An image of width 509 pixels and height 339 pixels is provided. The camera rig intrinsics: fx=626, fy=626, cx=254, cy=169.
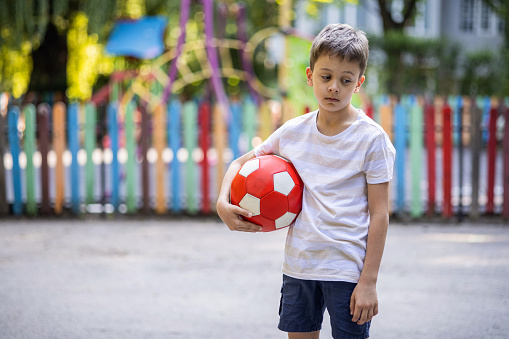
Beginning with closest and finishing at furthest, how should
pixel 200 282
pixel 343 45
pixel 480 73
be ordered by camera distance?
pixel 343 45 < pixel 200 282 < pixel 480 73

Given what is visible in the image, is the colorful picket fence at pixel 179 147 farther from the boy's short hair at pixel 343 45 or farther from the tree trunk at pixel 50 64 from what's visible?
the tree trunk at pixel 50 64

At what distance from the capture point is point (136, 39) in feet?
41.8

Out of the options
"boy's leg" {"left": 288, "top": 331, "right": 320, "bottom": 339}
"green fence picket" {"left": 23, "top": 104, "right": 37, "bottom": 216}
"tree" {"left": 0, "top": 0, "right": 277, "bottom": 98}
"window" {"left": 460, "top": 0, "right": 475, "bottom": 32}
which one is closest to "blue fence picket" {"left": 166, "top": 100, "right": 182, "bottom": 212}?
"green fence picket" {"left": 23, "top": 104, "right": 37, "bottom": 216}

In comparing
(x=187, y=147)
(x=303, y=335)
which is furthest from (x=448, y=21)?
(x=303, y=335)

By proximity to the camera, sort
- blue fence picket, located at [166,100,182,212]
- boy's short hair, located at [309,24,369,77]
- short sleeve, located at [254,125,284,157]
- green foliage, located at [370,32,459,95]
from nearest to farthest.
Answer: boy's short hair, located at [309,24,369,77]
short sleeve, located at [254,125,284,157]
blue fence picket, located at [166,100,182,212]
green foliage, located at [370,32,459,95]

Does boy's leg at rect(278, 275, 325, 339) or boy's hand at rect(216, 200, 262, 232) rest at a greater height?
boy's hand at rect(216, 200, 262, 232)

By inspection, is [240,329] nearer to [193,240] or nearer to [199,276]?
[199,276]

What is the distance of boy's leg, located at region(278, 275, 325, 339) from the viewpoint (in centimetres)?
240

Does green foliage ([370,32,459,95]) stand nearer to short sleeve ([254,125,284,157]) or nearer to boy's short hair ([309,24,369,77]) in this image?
short sleeve ([254,125,284,157])

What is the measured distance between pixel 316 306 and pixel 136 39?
1110cm

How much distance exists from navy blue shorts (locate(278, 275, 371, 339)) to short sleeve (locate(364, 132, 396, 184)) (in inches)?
16.0

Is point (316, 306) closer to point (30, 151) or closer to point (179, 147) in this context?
point (179, 147)

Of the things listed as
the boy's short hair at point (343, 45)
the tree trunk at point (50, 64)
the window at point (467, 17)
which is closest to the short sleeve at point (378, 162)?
the boy's short hair at point (343, 45)

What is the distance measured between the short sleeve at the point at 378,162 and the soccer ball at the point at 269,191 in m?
0.31
